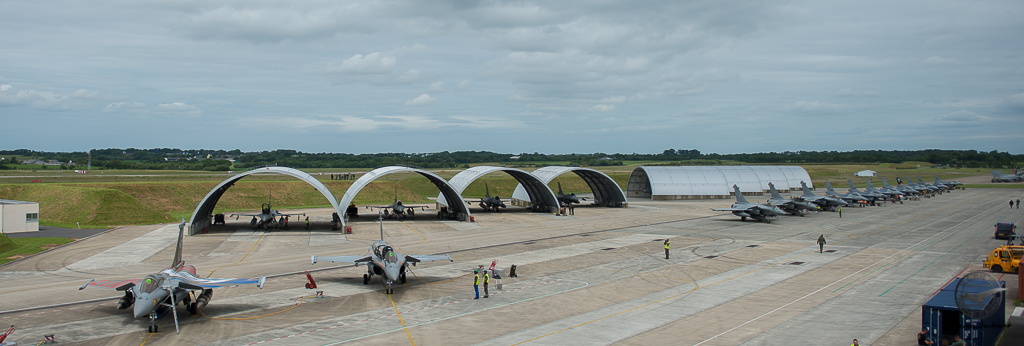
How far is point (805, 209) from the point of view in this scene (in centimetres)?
5956

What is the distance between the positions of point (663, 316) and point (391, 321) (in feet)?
32.5

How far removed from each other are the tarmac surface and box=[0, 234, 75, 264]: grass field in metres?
1.17

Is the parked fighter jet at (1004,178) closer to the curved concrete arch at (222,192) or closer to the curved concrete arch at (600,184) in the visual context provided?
the curved concrete arch at (600,184)

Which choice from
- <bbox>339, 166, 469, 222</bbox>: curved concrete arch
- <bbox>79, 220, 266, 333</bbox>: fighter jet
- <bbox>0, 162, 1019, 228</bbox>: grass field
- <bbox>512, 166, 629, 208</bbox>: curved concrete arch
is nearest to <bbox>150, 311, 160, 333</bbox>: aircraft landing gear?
<bbox>79, 220, 266, 333</bbox>: fighter jet

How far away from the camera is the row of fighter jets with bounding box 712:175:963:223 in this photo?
5241 centimetres

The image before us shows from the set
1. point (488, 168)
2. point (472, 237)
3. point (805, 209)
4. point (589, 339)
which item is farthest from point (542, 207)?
point (589, 339)

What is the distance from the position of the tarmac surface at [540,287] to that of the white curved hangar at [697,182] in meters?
34.6

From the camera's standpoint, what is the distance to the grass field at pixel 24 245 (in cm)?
3263

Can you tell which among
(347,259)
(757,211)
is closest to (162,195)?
(347,259)

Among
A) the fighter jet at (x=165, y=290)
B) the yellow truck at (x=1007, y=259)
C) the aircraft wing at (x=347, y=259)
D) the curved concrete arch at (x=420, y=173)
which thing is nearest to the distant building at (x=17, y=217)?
the curved concrete arch at (x=420, y=173)

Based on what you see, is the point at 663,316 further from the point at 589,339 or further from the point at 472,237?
the point at 472,237

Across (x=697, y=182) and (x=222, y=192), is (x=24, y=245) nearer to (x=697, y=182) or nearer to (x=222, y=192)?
(x=222, y=192)

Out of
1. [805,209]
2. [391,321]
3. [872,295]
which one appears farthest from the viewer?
[805,209]

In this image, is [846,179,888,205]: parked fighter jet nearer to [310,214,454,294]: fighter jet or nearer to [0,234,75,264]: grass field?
[310,214,454,294]: fighter jet
